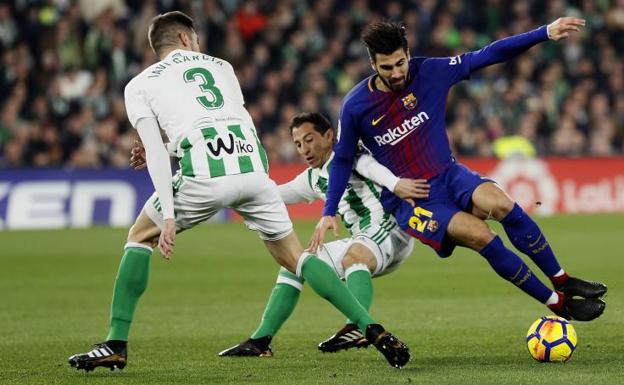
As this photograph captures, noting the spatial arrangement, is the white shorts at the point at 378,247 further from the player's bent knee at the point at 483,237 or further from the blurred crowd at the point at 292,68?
the blurred crowd at the point at 292,68

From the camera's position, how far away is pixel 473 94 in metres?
22.8

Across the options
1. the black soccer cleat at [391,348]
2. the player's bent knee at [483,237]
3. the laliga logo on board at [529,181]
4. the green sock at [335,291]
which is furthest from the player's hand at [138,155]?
the laliga logo on board at [529,181]

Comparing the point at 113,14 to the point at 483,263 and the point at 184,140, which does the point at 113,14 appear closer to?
the point at 483,263

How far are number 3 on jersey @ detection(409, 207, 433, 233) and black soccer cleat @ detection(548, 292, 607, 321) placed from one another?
91 centimetres

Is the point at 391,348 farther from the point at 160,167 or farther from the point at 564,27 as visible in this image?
the point at 564,27

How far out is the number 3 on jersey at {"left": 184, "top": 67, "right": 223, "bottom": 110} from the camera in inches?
276

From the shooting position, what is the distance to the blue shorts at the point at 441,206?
24.7 ft

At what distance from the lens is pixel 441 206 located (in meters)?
7.58

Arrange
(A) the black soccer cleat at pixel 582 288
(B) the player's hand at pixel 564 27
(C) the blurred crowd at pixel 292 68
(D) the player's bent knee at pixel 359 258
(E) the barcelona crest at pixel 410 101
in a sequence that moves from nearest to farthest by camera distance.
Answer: (B) the player's hand at pixel 564 27
(A) the black soccer cleat at pixel 582 288
(E) the barcelona crest at pixel 410 101
(D) the player's bent knee at pixel 359 258
(C) the blurred crowd at pixel 292 68

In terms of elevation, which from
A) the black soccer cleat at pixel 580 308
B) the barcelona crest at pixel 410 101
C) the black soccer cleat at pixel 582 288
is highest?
the barcelona crest at pixel 410 101

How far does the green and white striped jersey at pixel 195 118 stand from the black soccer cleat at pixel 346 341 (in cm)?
135

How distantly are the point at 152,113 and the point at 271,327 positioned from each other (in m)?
1.69

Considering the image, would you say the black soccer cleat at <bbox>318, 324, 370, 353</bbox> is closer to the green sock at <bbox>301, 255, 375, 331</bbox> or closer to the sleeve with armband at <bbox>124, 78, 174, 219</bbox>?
the green sock at <bbox>301, 255, 375, 331</bbox>

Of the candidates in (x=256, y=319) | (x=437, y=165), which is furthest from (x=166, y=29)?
(x=256, y=319)
